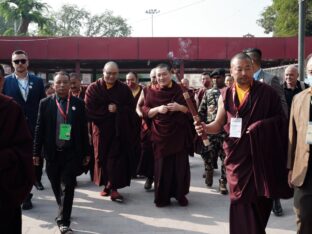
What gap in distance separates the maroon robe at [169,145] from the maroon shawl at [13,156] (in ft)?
9.15

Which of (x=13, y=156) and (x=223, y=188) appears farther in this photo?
(x=223, y=188)

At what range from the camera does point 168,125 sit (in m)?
5.44

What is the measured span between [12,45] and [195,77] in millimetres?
22042

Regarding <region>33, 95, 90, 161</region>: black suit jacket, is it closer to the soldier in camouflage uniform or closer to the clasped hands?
the clasped hands

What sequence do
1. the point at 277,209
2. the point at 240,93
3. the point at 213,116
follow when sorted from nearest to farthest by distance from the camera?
the point at 240,93 → the point at 277,209 → the point at 213,116

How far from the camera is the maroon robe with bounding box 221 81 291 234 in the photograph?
11.5ft

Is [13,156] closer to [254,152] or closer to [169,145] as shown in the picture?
[254,152]

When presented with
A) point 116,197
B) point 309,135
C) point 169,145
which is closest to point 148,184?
point 116,197

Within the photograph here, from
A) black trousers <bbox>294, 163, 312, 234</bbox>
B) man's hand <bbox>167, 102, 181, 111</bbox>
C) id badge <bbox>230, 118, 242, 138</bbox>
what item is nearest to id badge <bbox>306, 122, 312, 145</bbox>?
black trousers <bbox>294, 163, 312, 234</bbox>

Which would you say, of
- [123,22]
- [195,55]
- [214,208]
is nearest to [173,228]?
[214,208]

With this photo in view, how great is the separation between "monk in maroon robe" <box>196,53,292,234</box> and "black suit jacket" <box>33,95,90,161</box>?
5.51ft

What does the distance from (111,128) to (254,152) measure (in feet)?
8.76

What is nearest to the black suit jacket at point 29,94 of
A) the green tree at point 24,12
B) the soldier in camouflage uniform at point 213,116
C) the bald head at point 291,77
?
the soldier in camouflage uniform at point 213,116

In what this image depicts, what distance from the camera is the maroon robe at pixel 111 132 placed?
18.9 feet
